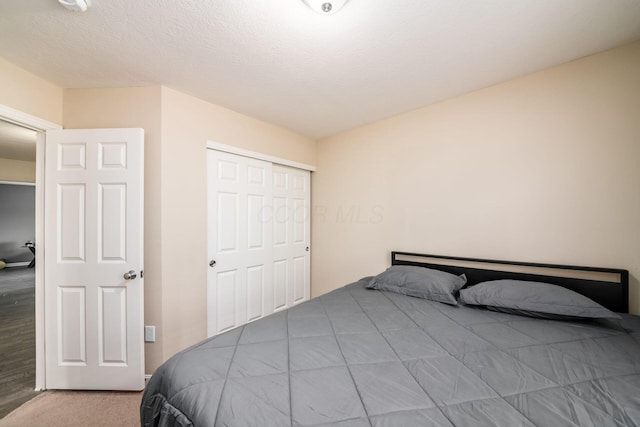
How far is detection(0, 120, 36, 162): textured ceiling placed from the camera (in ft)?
9.86

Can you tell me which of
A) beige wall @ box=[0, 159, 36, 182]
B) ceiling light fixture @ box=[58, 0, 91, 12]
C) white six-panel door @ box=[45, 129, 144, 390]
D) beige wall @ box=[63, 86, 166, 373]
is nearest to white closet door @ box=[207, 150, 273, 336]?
beige wall @ box=[63, 86, 166, 373]

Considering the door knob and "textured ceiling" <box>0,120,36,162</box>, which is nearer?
the door knob

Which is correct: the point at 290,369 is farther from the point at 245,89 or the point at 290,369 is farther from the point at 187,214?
the point at 245,89

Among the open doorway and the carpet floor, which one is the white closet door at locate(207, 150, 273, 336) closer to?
the carpet floor

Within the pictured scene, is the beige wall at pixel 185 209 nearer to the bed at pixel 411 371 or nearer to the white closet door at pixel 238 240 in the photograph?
the white closet door at pixel 238 240

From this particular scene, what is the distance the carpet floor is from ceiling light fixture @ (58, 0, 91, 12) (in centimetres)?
242

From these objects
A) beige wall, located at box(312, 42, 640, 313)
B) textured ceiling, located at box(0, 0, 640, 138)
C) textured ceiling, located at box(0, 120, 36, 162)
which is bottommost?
beige wall, located at box(312, 42, 640, 313)

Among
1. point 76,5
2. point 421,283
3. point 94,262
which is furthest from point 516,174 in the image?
point 94,262

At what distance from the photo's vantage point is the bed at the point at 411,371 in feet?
2.46

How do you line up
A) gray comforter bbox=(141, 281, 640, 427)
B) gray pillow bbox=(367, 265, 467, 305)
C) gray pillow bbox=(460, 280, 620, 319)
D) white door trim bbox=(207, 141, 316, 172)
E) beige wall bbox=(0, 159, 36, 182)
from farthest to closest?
1. beige wall bbox=(0, 159, 36, 182)
2. white door trim bbox=(207, 141, 316, 172)
3. gray pillow bbox=(367, 265, 467, 305)
4. gray pillow bbox=(460, 280, 620, 319)
5. gray comforter bbox=(141, 281, 640, 427)

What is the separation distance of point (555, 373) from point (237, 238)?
96.5 inches

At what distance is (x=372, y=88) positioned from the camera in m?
2.00

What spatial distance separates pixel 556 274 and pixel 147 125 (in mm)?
3348

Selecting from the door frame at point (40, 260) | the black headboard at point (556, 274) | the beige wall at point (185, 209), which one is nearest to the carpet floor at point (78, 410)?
the door frame at point (40, 260)
